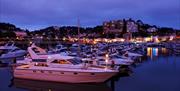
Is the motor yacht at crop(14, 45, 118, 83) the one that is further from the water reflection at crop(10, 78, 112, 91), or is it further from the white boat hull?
the water reflection at crop(10, 78, 112, 91)

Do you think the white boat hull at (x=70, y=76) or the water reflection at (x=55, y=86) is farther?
the white boat hull at (x=70, y=76)

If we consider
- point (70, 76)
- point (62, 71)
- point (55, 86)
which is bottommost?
point (55, 86)

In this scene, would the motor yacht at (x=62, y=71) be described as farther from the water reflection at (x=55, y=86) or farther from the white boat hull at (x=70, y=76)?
the water reflection at (x=55, y=86)

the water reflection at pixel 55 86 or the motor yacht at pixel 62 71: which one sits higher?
the motor yacht at pixel 62 71

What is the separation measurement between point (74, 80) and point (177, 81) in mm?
8113

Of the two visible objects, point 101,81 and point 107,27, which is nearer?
point 101,81

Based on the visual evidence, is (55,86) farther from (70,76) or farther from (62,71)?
(70,76)

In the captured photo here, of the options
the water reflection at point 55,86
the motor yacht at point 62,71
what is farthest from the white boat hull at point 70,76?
the water reflection at point 55,86

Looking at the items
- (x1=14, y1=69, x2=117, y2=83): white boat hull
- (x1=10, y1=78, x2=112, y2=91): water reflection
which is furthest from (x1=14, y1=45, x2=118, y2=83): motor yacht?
(x1=10, y1=78, x2=112, y2=91): water reflection

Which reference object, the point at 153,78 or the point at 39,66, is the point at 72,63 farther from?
the point at 153,78

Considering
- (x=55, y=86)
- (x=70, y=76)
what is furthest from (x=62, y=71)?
(x=55, y=86)

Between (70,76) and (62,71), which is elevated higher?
(62,71)

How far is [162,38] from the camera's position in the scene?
15762 centimetres

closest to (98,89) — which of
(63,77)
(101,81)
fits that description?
(101,81)
